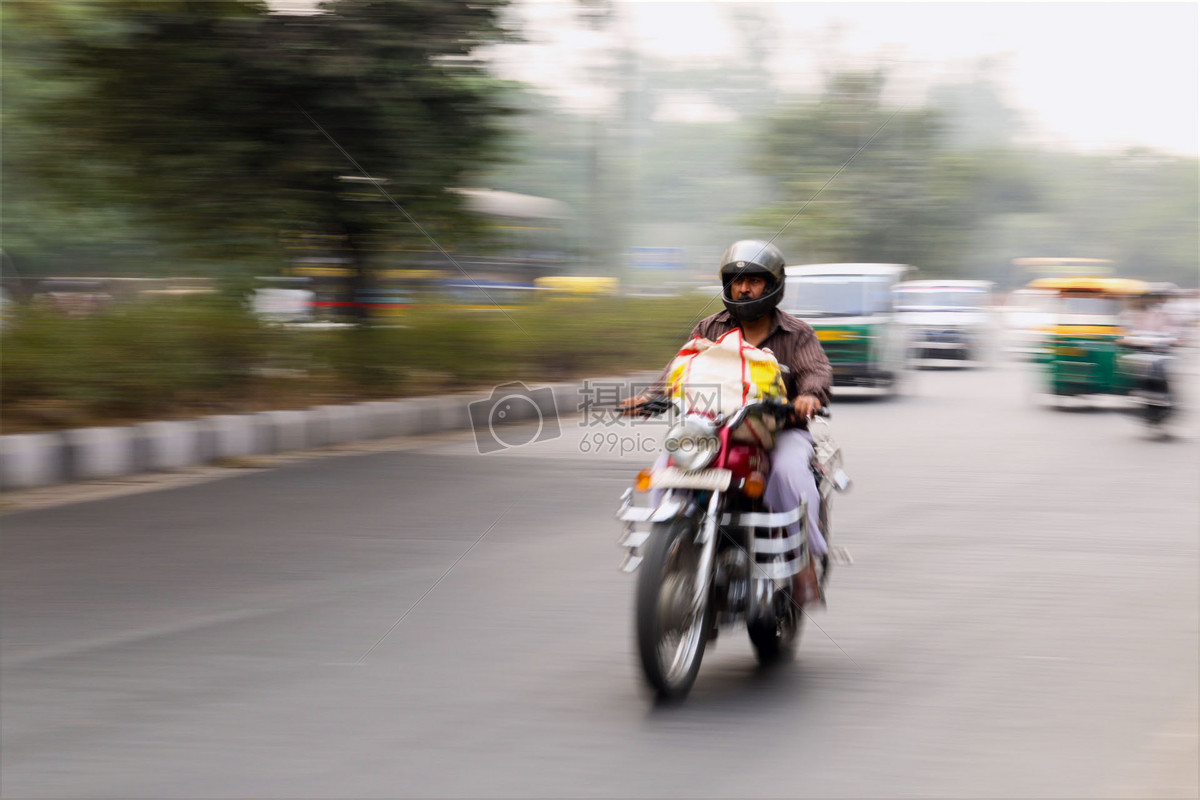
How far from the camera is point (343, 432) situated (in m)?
12.6

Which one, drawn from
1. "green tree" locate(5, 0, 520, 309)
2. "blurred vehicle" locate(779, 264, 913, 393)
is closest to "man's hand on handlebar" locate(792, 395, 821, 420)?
"green tree" locate(5, 0, 520, 309)

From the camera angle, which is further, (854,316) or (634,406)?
(854,316)

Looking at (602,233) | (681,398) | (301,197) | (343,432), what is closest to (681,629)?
(681,398)

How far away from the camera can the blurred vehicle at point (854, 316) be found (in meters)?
19.0

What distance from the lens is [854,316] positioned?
1902cm

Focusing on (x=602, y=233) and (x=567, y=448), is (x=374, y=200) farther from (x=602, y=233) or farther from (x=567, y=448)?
(x=602, y=233)

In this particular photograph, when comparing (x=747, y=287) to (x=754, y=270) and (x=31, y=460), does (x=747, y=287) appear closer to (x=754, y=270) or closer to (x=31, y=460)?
(x=754, y=270)

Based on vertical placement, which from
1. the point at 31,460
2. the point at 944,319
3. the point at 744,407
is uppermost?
the point at 744,407

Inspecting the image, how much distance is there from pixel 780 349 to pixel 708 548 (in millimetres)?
1028

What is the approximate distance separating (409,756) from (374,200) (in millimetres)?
10036

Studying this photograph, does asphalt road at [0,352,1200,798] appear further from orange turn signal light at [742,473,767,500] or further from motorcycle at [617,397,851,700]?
orange turn signal light at [742,473,767,500]

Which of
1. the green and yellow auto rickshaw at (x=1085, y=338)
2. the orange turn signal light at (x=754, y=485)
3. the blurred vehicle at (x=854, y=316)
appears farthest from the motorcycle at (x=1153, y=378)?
the orange turn signal light at (x=754, y=485)

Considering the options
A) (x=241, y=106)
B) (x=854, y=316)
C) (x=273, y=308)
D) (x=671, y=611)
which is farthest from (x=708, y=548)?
(x=854, y=316)

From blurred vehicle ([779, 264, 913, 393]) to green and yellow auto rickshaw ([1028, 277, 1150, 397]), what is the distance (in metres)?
2.24
